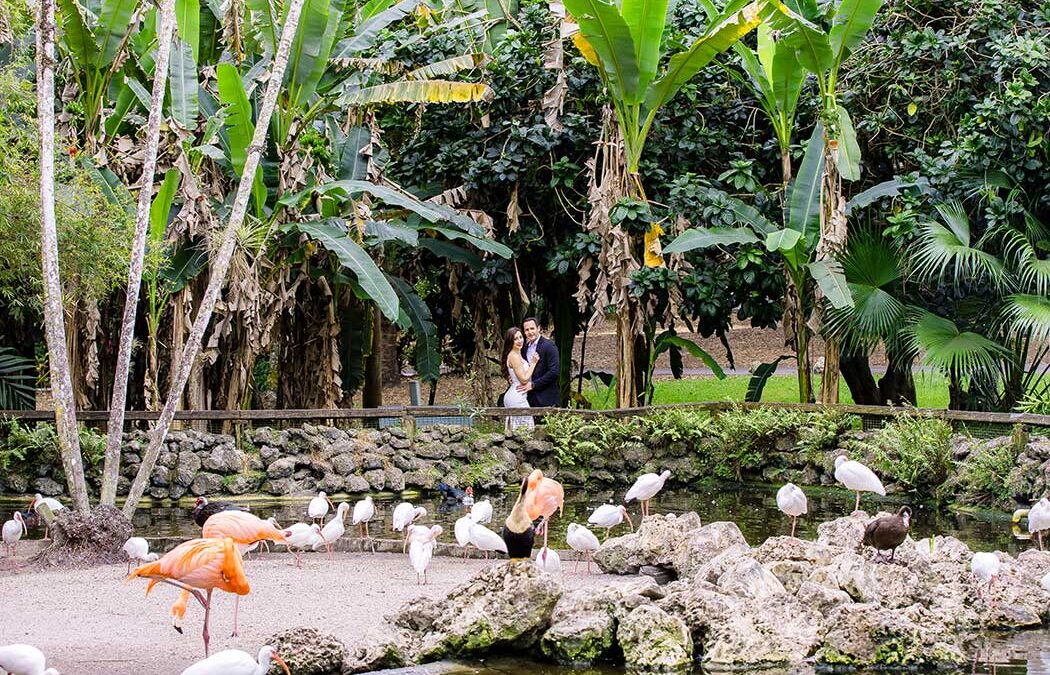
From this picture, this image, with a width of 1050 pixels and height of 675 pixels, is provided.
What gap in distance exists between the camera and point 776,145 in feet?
59.1

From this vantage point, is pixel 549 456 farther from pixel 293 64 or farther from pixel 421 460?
pixel 293 64

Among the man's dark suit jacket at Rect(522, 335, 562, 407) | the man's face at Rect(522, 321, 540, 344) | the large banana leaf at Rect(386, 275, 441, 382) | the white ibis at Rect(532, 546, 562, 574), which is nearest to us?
the white ibis at Rect(532, 546, 562, 574)

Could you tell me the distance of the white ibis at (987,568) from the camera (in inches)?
335

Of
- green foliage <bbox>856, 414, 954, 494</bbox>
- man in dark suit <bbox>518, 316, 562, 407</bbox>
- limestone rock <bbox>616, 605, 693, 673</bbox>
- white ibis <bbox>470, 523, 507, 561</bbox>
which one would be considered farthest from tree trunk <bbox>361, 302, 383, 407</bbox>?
limestone rock <bbox>616, 605, 693, 673</bbox>

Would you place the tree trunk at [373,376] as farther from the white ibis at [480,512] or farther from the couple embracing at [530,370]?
the white ibis at [480,512]

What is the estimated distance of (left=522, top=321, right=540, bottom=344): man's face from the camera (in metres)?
15.1

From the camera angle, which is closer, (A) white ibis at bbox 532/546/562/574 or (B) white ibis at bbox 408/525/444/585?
(B) white ibis at bbox 408/525/444/585

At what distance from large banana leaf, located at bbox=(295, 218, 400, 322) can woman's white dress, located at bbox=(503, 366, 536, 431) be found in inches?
77.1

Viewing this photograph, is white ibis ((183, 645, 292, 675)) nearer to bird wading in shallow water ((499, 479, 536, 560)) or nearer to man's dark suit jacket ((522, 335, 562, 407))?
bird wading in shallow water ((499, 479, 536, 560))

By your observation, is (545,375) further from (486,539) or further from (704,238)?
(486,539)

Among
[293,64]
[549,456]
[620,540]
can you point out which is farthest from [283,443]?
[620,540]

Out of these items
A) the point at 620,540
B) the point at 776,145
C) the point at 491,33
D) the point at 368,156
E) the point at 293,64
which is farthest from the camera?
the point at 491,33

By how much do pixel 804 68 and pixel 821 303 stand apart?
2866 millimetres

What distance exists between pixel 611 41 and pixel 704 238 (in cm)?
261
